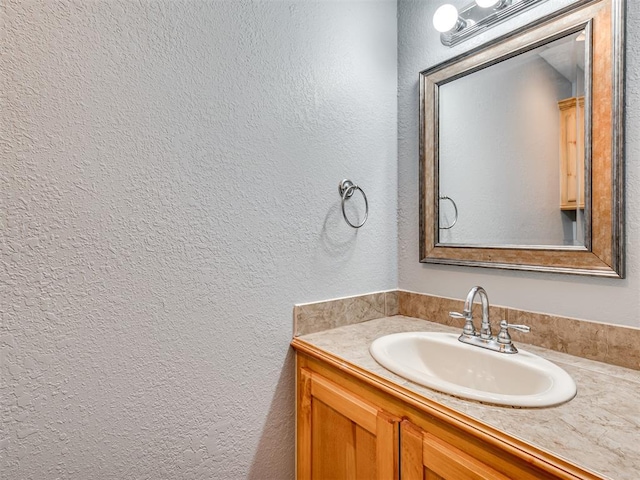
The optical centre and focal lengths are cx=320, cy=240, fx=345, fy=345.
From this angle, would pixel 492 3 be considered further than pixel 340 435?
Yes

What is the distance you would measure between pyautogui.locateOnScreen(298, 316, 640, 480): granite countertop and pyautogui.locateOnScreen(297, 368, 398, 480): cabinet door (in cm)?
12

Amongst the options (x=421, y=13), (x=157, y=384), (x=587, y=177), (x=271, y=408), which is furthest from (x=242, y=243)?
(x=421, y=13)

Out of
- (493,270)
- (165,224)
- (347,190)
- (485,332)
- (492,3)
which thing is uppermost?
(492,3)

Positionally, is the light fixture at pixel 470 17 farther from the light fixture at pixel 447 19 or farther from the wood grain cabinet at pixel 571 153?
the wood grain cabinet at pixel 571 153

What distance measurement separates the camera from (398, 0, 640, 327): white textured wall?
0.92 meters

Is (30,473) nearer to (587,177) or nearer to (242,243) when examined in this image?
(242,243)

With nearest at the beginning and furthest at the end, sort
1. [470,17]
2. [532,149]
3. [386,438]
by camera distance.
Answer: [386,438], [532,149], [470,17]

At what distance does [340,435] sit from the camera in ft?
3.30

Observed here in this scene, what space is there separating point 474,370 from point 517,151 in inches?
28.9

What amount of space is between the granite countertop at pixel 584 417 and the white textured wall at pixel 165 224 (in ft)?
1.29

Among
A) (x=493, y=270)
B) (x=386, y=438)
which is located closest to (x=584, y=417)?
(x=386, y=438)

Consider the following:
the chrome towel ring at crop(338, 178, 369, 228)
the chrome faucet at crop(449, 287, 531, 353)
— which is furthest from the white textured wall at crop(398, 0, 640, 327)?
the chrome towel ring at crop(338, 178, 369, 228)

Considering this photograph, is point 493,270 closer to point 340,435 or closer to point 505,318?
point 505,318

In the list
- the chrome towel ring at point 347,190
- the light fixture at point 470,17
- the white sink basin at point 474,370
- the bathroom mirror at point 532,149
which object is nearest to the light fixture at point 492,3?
the light fixture at point 470,17
